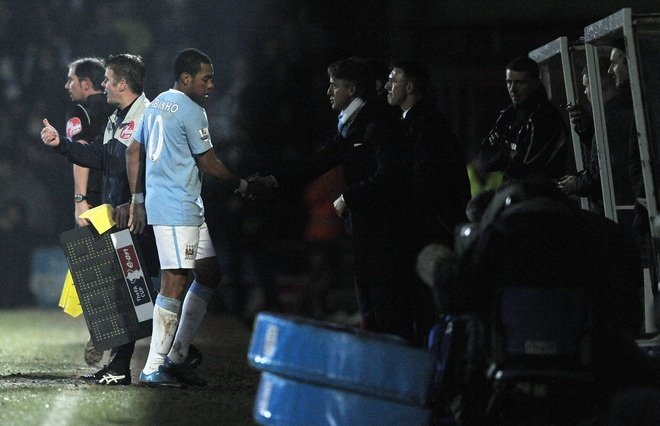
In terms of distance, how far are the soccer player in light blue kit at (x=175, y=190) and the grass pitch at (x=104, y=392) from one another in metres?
0.30

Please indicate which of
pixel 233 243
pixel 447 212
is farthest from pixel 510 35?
pixel 447 212

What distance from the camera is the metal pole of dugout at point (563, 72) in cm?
1048

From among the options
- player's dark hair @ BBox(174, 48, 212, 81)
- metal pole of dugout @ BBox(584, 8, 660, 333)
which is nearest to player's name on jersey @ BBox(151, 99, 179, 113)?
player's dark hair @ BBox(174, 48, 212, 81)

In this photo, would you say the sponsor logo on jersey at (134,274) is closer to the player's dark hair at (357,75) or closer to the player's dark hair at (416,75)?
the player's dark hair at (357,75)

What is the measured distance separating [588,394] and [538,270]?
19.4 inches

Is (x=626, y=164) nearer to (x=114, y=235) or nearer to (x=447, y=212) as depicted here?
(x=447, y=212)

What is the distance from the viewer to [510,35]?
779 inches

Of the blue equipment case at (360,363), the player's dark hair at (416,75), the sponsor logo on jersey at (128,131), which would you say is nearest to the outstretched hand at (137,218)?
the sponsor logo on jersey at (128,131)

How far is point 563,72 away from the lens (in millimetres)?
10641

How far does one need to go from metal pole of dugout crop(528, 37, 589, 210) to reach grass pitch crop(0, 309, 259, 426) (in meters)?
2.55

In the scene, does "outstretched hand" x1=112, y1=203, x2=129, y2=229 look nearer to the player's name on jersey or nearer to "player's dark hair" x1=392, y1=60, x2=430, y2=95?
the player's name on jersey

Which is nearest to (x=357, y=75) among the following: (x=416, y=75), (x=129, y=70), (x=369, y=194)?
(x=416, y=75)

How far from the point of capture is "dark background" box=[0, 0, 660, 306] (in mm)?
18844

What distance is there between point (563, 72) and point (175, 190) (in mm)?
2867
